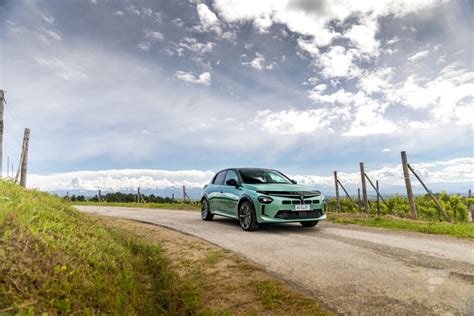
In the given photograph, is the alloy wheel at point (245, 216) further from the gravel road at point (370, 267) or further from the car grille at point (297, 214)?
the car grille at point (297, 214)

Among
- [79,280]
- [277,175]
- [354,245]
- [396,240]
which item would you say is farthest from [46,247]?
[277,175]

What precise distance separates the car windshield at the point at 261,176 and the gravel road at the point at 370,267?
1721 millimetres

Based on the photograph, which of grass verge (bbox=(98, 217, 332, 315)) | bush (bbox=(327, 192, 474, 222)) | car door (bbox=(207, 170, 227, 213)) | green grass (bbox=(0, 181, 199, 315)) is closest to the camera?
green grass (bbox=(0, 181, 199, 315))

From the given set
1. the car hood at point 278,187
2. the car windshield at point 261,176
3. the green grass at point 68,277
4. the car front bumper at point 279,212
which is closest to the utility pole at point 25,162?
the car windshield at point 261,176

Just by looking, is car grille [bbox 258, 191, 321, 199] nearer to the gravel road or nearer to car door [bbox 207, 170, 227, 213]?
the gravel road

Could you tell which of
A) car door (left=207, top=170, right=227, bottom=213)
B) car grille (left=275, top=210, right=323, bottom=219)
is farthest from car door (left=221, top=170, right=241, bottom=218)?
car grille (left=275, top=210, right=323, bottom=219)

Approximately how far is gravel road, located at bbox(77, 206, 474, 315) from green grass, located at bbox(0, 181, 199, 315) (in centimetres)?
157

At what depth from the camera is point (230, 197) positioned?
341 inches

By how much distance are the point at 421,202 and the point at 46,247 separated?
27215mm

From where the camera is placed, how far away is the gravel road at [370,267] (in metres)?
3.12

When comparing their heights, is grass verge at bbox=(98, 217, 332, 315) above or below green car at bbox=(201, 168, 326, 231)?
below

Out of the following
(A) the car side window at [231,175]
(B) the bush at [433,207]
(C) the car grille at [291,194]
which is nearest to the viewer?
(C) the car grille at [291,194]

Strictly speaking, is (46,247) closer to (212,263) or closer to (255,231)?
(212,263)

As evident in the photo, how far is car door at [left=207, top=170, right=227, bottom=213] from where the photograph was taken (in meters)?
9.42
